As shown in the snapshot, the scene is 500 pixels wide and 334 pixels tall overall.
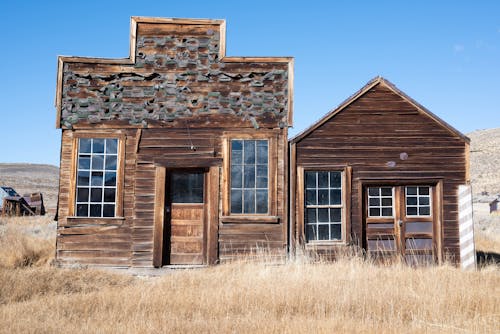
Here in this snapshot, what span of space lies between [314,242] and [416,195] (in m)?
2.66

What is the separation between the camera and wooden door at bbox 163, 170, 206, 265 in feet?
36.0

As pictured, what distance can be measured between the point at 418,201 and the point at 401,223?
2.28 feet

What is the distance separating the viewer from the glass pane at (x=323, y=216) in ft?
36.2

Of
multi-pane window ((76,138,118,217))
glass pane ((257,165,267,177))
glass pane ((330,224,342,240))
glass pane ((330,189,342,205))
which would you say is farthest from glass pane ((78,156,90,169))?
glass pane ((330,224,342,240))

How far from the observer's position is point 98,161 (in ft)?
36.1

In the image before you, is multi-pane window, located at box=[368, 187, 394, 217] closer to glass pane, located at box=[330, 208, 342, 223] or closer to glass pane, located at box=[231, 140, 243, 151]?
glass pane, located at box=[330, 208, 342, 223]

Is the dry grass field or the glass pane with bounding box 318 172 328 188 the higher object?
the glass pane with bounding box 318 172 328 188

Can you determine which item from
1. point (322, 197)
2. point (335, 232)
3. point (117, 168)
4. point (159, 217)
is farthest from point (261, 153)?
point (117, 168)

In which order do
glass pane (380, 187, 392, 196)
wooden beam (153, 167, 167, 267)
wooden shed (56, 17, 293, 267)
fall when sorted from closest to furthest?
1. wooden beam (153, 167, 167, 267)
2. wooden shed (56, 17, 293, 267)
3. glass pane (380, 187, 392, 196)

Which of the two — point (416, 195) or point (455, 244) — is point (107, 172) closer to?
point (416, 195)

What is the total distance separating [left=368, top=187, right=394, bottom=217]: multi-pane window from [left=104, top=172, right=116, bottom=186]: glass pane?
5.88 metres

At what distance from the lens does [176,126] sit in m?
11.1

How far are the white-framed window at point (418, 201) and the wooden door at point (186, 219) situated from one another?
4.77 meters

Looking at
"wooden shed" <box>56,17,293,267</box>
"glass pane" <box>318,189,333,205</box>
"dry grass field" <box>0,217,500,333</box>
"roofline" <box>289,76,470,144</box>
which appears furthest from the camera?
"roofline" <box>289,76,470,144</box>
